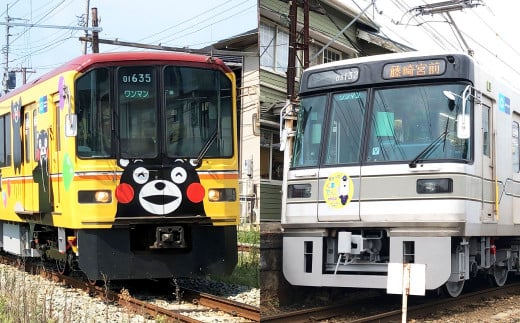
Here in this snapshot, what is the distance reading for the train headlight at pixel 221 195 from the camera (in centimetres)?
902

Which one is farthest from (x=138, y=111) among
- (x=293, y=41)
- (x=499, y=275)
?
(x=499, y=275)

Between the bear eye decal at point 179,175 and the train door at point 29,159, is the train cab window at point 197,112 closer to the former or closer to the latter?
the bear eye decal at point 179,175

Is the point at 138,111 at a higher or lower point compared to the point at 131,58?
lower

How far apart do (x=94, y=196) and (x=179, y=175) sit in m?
1.05

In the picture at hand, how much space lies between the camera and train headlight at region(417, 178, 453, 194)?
25.5 ft

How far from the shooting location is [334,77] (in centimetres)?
878

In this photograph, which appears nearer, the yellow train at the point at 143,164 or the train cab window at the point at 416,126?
the train cab window at the point at 416,126

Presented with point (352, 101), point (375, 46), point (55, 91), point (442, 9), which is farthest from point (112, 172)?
point (442, 9)

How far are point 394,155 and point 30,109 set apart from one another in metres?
5.53

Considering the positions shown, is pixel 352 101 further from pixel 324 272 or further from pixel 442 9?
pixel 442 9

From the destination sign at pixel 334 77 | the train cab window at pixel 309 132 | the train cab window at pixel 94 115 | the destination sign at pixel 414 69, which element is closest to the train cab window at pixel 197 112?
the train cab window at pixel 94 115

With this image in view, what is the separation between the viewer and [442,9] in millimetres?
12297

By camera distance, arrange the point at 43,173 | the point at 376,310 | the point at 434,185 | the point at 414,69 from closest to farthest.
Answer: the point at 434,185 < the point at 414,69 < the point at 376,310 < the point at 43,173

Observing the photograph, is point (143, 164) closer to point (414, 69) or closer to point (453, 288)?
point (414, 69)
